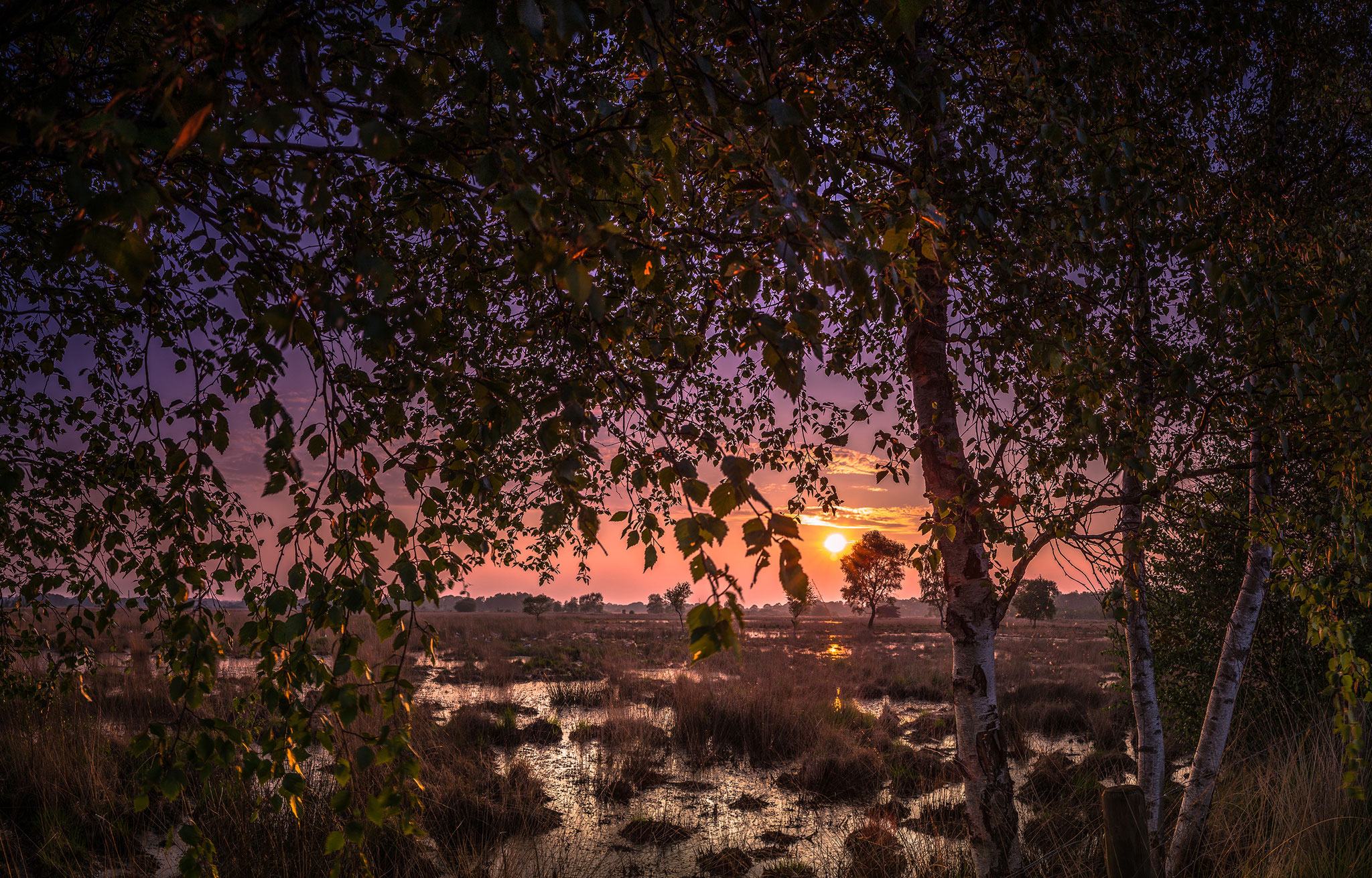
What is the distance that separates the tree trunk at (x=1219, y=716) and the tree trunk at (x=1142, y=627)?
172 millimetres


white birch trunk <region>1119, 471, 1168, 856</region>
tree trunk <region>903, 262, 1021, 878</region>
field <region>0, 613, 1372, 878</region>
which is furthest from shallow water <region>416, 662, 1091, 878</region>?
tree trunk <region>903, 262, 1021, 878</region>

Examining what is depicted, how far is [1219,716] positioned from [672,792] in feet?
22.1

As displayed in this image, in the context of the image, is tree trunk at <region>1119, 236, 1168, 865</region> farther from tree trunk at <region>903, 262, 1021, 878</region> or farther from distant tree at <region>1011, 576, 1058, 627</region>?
distant tree at <region>1011, 576, 1058, 627</region>

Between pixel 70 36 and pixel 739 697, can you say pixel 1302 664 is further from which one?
pixel 70 36

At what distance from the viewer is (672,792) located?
8.72 meters

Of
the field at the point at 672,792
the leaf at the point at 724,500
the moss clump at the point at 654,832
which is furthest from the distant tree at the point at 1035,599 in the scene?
the leaf at the point at 724,500

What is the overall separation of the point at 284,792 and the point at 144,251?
5.44 feet

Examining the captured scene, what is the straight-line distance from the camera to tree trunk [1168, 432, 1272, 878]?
4.30 metres

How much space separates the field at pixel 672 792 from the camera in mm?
5273

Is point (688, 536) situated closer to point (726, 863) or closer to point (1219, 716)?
point (1219, 716)

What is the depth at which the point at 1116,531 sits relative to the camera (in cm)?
348

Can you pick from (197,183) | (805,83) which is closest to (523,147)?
(197,183)


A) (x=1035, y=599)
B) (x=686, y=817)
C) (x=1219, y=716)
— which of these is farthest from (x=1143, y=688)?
(x=1035, y=599)

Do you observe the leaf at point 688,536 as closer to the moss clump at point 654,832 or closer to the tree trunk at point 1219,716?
the tree trunk at point 1219,716
